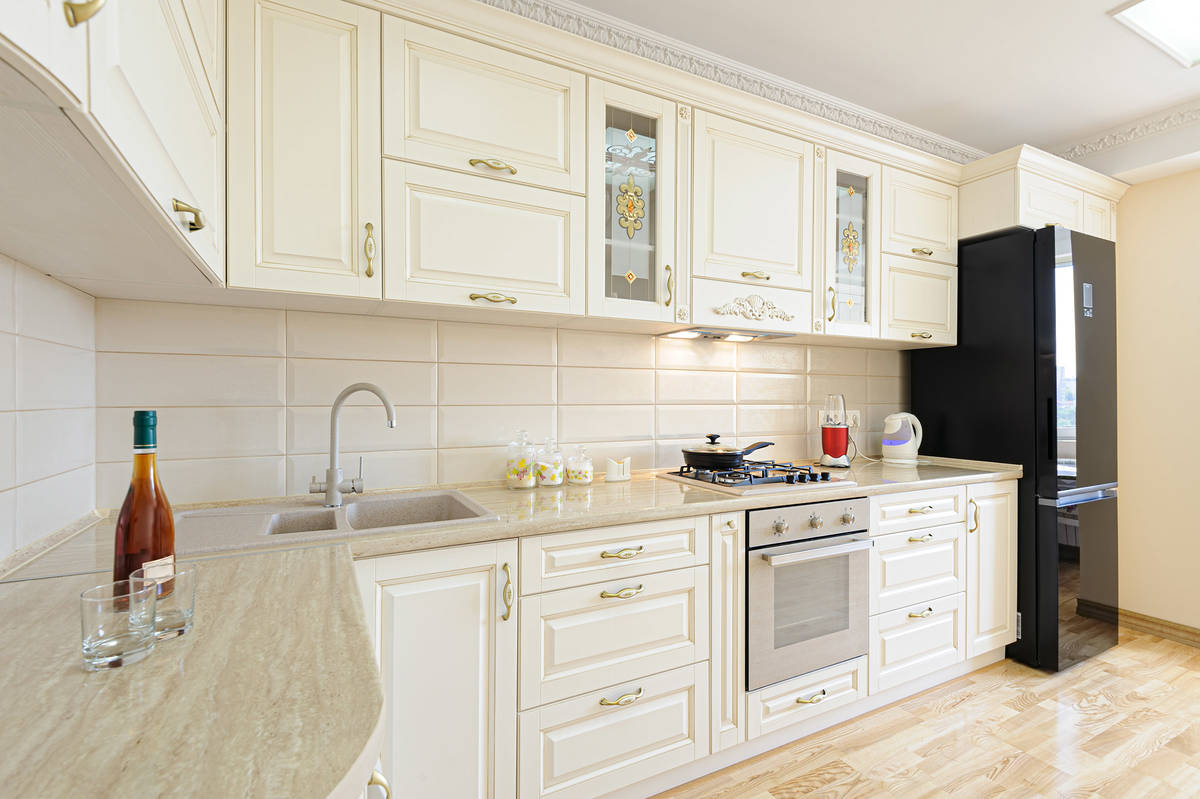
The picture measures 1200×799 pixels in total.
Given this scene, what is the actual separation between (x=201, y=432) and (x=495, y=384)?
907 millimetres

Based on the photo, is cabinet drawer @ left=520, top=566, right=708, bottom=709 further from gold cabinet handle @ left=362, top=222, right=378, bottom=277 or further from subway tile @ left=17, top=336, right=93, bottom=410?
subway tile @ left=17, top=336, right=93, bottom=410

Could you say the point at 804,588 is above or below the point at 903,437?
below

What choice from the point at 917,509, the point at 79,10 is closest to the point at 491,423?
the point at 79,10

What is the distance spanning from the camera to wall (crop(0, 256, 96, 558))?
1.09 m

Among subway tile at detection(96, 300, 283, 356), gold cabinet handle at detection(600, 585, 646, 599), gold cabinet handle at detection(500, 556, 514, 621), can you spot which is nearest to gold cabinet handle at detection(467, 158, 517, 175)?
subway tile at detection(96, 300, 283, 356)

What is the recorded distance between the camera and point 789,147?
2213 millimetres

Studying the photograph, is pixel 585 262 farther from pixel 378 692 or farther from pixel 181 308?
pixel 378 692

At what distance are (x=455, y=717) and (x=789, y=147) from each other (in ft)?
7.48

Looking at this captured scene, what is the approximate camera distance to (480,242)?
1.67 metres

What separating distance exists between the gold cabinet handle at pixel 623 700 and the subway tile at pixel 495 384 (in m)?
1.04

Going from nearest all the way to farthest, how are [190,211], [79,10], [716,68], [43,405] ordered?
[79,10] → [190,211] → [43,405] → [716,68]

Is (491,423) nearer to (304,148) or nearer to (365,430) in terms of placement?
(365,430)

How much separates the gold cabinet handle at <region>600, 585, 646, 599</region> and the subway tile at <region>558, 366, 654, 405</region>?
0.81m

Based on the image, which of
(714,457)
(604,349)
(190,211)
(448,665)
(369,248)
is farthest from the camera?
(604,349)
